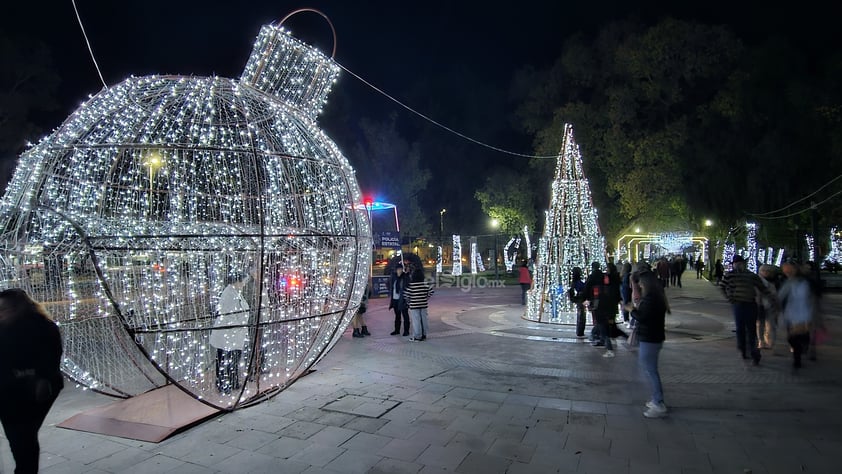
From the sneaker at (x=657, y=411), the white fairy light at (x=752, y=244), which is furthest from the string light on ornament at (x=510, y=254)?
the sneaker at (x=657, y=411)

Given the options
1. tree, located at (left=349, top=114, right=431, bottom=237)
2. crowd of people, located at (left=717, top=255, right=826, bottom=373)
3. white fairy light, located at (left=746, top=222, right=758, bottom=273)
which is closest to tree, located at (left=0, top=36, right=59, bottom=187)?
tree, located at (left=349, top=114, right=431, bottom=237)

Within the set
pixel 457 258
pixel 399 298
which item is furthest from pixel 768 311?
pixel 457 258

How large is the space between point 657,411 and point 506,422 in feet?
5.24

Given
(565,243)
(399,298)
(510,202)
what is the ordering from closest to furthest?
(399,298) → (565,243) → (510,202)

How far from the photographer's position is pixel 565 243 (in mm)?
11562

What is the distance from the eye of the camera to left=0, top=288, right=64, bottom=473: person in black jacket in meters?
3.40

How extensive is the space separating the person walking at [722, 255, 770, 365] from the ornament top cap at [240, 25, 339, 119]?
21.4 feet

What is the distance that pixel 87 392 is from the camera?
654 cm

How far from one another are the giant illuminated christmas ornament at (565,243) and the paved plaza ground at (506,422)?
316 cm

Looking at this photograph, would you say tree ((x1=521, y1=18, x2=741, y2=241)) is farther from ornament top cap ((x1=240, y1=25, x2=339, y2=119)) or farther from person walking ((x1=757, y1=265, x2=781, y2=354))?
ornament top cap ((x1=240, y1=25, x2=339, y2=119))

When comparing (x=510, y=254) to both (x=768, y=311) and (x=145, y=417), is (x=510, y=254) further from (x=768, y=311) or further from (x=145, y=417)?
(x=145, y=417)

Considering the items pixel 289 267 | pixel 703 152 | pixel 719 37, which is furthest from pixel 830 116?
pixel 289 267

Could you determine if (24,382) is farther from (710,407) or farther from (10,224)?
(710,407)

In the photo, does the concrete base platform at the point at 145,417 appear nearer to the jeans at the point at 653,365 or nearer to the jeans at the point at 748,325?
the jeans at the point at 653,365
